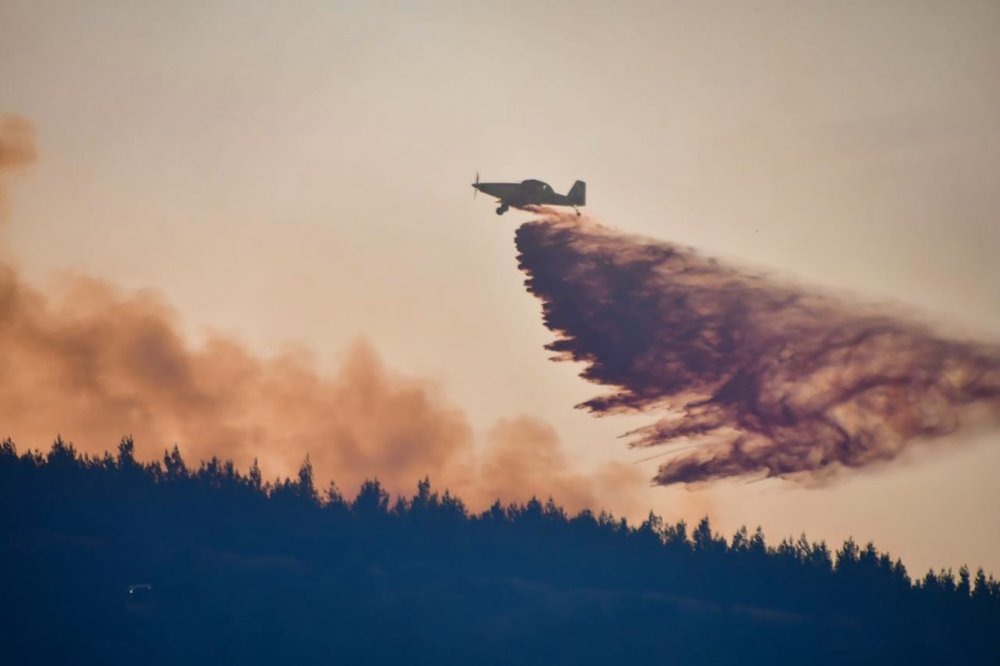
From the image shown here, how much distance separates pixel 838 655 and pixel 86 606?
10508cm

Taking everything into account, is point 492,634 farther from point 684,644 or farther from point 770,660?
point 770,660

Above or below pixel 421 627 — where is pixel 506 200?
above

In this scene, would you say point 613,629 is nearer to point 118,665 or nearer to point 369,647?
point 369,647

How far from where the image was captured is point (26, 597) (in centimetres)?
19575

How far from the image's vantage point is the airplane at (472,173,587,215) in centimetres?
12794

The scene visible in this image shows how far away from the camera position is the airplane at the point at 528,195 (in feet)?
420

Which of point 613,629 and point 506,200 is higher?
point 506,200

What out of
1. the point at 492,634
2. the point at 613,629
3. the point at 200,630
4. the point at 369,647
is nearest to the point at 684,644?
the point at 613,629

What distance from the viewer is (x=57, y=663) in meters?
188

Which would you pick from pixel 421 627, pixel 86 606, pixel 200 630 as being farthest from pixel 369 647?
pixel 86 606

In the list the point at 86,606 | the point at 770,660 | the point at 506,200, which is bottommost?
the point at 770,660

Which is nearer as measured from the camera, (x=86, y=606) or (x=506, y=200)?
(x=506, y=200)

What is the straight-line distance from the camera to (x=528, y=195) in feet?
422

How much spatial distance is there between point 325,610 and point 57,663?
119ft
